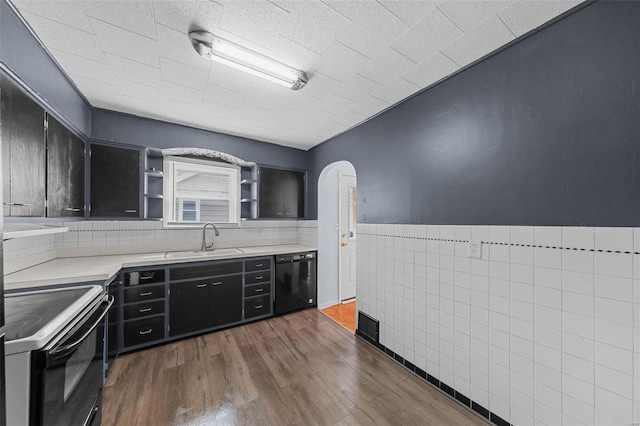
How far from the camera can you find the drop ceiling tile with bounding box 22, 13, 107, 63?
151cm

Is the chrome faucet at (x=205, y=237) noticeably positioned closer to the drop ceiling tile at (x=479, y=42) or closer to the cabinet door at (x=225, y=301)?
the cabinet door at (x=225, y=301)

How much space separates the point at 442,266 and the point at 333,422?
4.64 ft

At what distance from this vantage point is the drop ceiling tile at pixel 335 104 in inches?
95.1

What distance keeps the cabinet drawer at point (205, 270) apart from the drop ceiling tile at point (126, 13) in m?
2.19

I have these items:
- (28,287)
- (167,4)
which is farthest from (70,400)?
(167,4)

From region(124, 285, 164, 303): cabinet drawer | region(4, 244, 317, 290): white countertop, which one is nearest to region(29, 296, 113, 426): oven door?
region(4, 244, 317, 290): white countertop

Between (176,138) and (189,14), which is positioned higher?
(189,14)

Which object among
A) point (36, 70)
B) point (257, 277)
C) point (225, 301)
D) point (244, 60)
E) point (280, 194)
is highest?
point (244, 60)

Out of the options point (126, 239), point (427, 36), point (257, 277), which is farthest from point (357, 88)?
point (126, 239)

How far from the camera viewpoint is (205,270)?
291cm

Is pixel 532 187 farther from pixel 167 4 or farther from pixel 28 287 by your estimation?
pixel 28 287

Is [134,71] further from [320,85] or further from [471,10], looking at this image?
[471,10]

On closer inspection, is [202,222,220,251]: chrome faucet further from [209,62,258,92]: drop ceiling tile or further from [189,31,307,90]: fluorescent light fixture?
[189,31,307,90]: fluorescent light fixture

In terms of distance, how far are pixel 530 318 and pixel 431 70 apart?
1.90 metres
